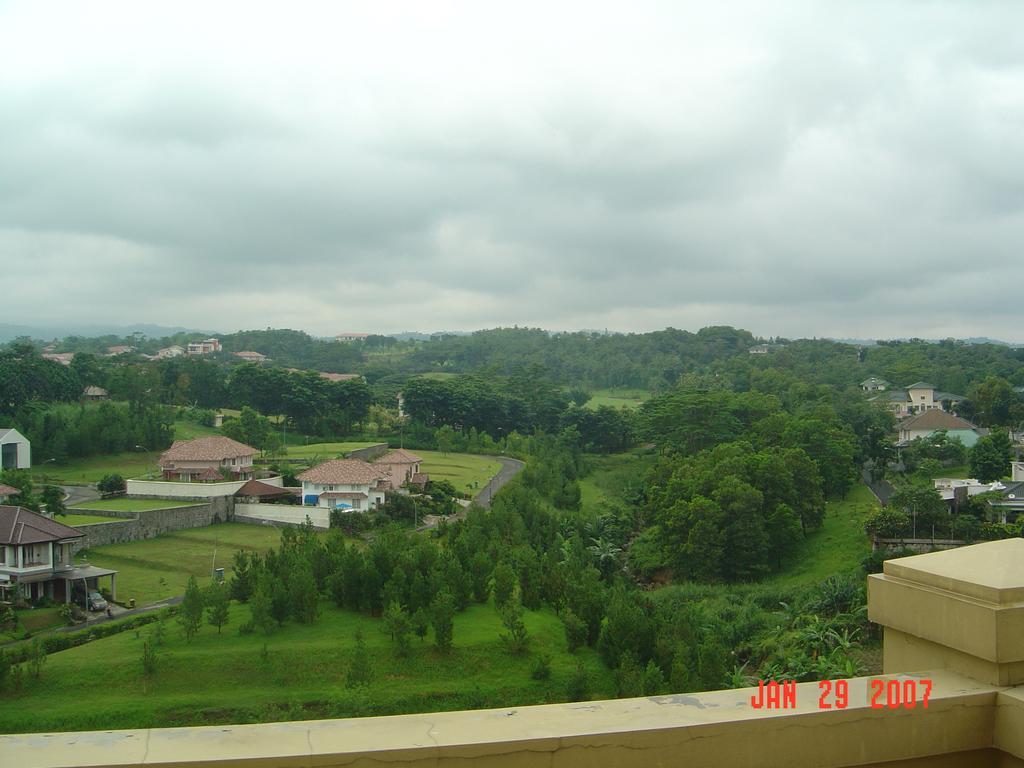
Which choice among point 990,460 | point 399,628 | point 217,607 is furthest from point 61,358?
point 990,460

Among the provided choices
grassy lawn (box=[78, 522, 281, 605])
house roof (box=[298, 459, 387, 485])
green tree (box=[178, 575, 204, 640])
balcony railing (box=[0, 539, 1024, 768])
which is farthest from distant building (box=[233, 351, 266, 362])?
balcony railing (box=[0, 539, 1024, 768])

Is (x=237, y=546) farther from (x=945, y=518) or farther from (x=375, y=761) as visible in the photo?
(x=375, y=761)

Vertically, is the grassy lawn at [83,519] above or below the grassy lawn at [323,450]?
below

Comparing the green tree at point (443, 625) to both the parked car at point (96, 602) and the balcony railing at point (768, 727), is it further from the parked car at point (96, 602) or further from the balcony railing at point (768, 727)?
the balcony railing at point (768, 727)

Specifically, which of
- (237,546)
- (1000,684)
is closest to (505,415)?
(237,546)

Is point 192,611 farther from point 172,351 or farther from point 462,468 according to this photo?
point 172,351

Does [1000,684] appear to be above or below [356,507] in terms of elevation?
above
